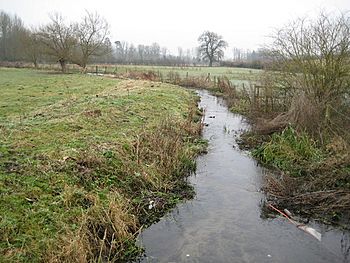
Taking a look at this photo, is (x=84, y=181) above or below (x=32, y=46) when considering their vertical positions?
below

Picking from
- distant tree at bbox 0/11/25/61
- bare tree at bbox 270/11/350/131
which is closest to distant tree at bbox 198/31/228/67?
distant tree at bbox 0/11/25/61

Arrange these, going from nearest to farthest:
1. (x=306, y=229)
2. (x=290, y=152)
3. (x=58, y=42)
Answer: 1. (x=306, y=229)
2. (x=290, y=152)
3. (x=58, y=42)

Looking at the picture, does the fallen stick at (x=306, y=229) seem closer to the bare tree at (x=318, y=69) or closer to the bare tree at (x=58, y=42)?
the bare tree at (x=318, y=69)

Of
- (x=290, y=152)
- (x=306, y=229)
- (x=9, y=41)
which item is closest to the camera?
(x=306, y=229)

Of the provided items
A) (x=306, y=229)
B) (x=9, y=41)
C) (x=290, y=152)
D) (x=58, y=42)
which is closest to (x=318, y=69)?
(x=290, y=152)

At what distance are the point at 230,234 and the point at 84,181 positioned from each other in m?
3.55

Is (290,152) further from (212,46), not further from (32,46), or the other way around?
(212,46)

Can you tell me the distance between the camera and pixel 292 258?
6379 millimetres

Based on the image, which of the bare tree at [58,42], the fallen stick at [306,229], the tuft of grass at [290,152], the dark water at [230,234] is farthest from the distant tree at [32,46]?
the fallen stick at [306,229]

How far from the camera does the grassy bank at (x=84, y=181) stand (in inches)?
230

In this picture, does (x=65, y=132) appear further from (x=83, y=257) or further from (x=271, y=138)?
(x=271, y=138)

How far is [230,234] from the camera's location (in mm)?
7184

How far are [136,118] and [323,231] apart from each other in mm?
9161

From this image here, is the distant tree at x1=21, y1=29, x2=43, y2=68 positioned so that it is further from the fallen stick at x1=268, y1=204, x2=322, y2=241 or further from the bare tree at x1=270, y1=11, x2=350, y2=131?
the fallen stick at x1=268, y1=204, x2=322, y2=241
